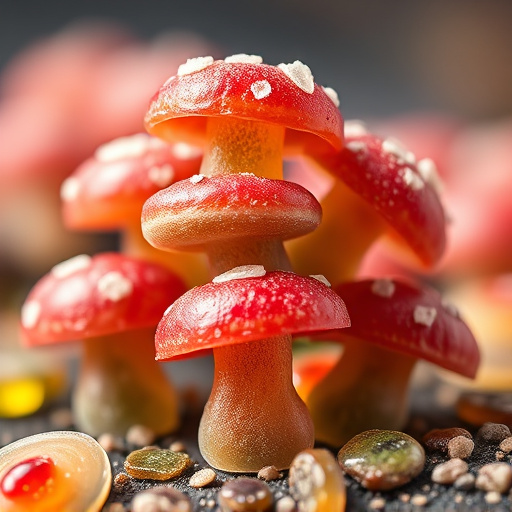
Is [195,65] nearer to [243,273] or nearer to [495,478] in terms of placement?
[243,273]

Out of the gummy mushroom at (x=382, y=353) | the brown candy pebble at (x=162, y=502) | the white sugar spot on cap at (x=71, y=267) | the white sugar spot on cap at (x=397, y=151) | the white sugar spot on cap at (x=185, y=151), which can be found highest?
the white sugar spot on cap at (x=185, y=151)

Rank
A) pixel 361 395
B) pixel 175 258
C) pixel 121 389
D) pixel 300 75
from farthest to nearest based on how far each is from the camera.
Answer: pixel 175 258, pixel 121 389, pixel 361 395, pixel 300 75

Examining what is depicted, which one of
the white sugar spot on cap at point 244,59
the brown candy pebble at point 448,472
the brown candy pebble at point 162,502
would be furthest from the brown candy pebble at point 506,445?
the white sugar spot on cap at point 244,59

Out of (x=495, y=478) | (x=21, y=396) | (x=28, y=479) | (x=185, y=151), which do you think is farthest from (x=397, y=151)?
(x=21, y=396)

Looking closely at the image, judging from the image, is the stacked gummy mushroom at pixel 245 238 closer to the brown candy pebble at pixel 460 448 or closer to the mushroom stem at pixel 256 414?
the mushroom stem at pixel 256 414

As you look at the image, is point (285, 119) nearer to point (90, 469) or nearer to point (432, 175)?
point (432, 175)

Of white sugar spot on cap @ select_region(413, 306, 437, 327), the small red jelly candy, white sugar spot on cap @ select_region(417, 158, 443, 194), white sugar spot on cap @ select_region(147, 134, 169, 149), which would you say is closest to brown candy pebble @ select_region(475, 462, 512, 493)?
white sugar spot on cap @ select_region(413, 306, 437, 327)
